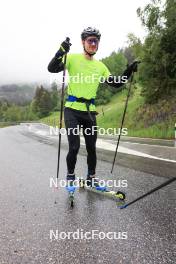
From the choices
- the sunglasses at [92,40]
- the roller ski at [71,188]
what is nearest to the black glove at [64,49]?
the sunglasses at [92,40]

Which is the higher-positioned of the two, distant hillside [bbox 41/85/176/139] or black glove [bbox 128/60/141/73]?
black glove [bbox 128/60/141/73]

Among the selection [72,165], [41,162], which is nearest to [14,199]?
[72,165]

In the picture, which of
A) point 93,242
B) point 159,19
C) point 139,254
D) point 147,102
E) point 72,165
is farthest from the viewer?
point 147,102

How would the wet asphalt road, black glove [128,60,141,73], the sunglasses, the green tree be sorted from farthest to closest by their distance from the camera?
the green tree, black glove [128,60,141,73], the sunglasses, the wet asphalt road

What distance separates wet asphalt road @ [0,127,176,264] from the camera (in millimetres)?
3079

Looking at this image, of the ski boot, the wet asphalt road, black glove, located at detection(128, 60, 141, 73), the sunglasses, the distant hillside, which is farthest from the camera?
the distant hillside

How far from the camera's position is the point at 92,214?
4.31 meters

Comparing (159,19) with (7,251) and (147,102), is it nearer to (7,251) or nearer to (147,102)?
(147,102)

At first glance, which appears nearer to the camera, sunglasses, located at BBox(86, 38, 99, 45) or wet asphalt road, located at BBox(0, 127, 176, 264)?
wet asphalt road, located at BBox(0, 127, 176, 264)

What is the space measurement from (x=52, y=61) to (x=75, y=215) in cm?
231

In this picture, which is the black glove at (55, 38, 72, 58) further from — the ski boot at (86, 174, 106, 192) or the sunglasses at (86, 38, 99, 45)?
the ski boot at (86, 174, 106, 192)

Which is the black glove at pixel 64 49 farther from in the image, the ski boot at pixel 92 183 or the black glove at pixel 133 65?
the ski boot at pixel 92 183

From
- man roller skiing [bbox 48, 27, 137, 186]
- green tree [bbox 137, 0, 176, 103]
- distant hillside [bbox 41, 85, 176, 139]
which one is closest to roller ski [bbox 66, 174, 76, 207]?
man roller skiing [bbox 48, 27, 137, 186]

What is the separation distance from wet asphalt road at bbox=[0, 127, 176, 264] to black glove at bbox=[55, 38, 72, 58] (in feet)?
7.32
